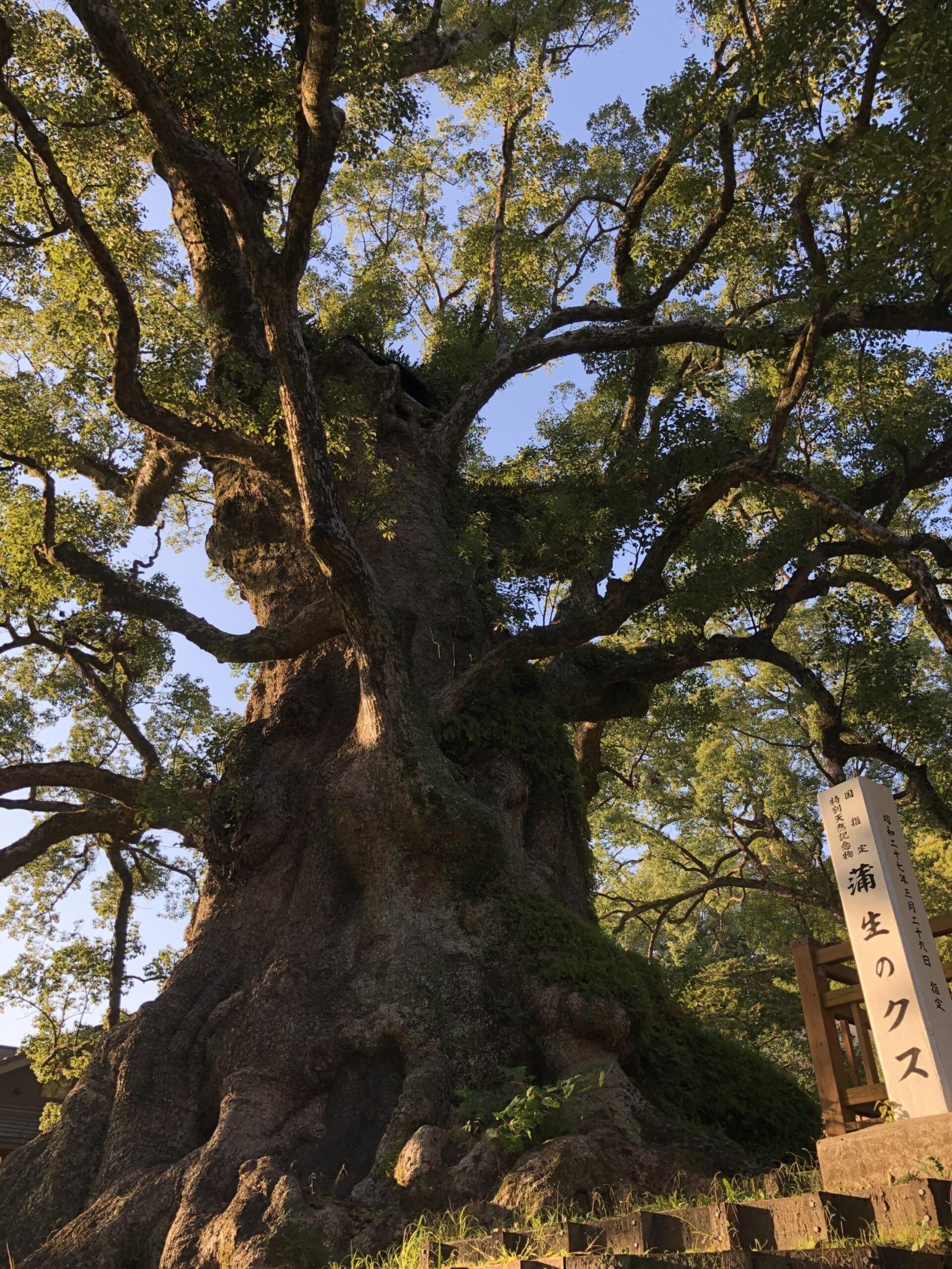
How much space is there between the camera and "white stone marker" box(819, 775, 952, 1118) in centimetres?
479

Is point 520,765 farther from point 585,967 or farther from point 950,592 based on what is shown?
point 950,592

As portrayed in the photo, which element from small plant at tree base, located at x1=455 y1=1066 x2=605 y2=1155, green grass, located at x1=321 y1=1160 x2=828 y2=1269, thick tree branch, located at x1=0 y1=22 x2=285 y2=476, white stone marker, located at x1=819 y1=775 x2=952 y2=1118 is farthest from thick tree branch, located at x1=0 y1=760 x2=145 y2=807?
white stone marker, located at x1=819 y1=775 x2=952 y2=1118

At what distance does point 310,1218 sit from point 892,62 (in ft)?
25.3

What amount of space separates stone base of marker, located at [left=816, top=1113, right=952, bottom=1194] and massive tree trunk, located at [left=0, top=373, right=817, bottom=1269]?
1378 mm

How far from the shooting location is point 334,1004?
22.4 ft

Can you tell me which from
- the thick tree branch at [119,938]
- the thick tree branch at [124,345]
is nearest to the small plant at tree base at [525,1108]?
the thick tree branch at [124,345]

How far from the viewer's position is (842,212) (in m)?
9.27

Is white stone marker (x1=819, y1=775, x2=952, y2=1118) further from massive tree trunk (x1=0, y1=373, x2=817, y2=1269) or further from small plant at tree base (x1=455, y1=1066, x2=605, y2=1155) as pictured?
small plant at tree base (x1=455, y1=1066, x2=605, y2=1155)

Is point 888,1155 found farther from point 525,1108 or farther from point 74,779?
point 74,779

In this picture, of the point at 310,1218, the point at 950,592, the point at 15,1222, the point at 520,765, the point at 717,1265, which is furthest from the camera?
the point at 950,592

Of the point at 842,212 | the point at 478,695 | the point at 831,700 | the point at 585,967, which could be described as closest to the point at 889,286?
the point at 842,212

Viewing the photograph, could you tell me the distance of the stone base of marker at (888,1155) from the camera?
12.5ft

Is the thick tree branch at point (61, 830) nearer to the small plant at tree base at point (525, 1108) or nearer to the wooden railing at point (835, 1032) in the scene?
the small plant at tree base at point (525, 1108)

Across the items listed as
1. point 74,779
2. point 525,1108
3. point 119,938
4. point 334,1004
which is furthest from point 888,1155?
point 119,938
